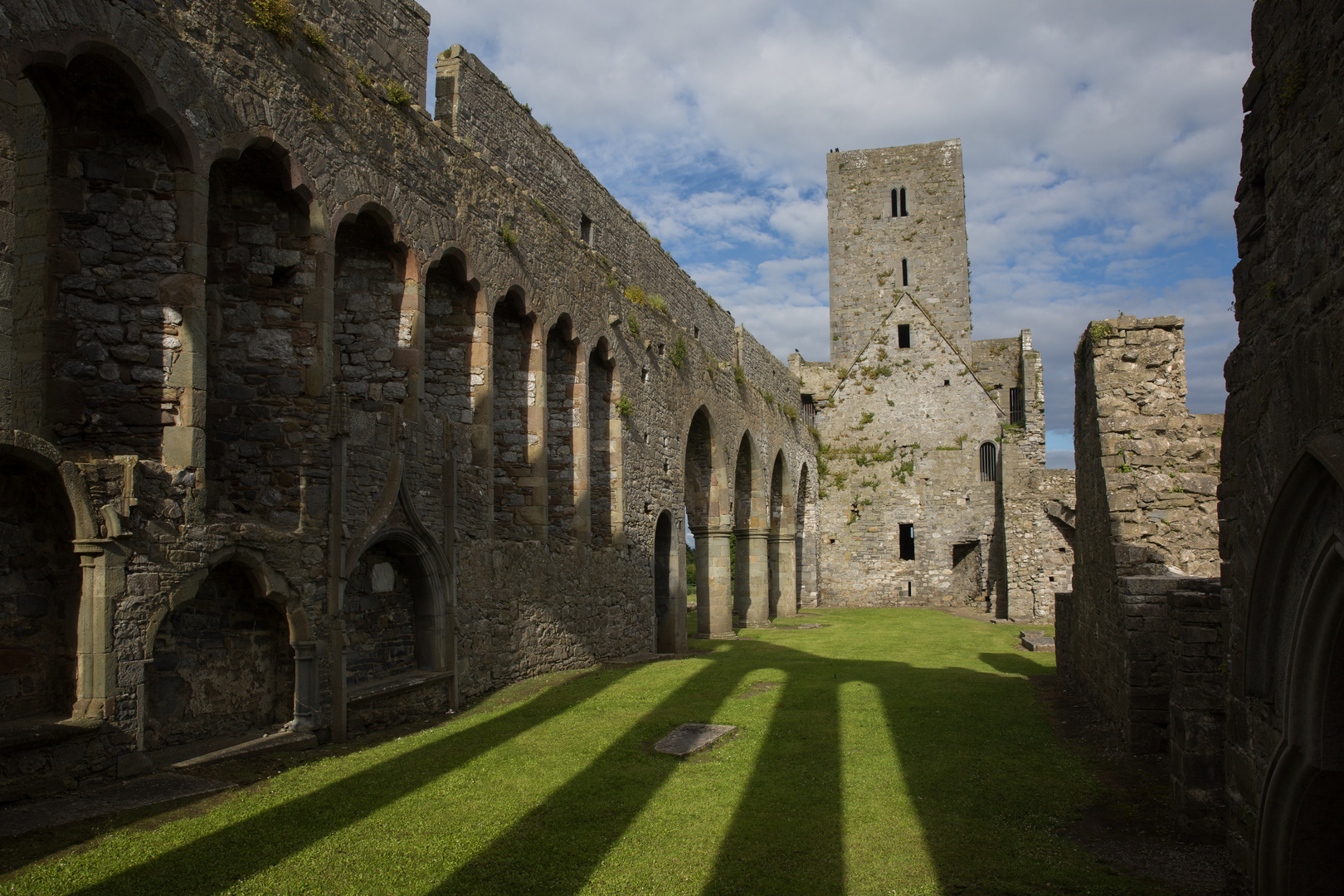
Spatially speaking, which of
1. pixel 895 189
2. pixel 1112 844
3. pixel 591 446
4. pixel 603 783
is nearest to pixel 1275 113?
pixel 1112 844

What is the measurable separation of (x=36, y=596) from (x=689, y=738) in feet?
17.1

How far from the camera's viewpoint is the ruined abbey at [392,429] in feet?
14.0

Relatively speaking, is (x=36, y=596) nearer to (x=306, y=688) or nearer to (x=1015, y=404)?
(x=306, y=688)

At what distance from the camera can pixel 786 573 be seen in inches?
1033

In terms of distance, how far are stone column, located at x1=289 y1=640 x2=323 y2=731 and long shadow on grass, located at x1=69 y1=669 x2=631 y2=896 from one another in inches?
35.4

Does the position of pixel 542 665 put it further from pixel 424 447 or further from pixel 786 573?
pixel 786 573

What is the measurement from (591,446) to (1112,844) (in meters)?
10.5

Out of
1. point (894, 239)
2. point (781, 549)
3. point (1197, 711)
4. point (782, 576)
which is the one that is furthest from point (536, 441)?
point (894, 239)

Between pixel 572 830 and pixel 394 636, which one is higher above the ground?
pixel 394 636

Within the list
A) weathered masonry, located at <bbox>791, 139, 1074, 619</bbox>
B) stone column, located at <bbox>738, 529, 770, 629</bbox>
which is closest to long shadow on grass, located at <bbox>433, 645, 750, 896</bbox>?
stone column, located at <bbox>738, 529, 770, 629</bbox>

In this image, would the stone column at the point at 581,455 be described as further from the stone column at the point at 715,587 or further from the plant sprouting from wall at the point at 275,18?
the stone column at the point at 715,587

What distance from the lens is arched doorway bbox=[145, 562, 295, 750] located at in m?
6.70

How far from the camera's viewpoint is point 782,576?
26.2m

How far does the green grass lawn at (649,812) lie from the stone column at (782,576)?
15.6 metres
